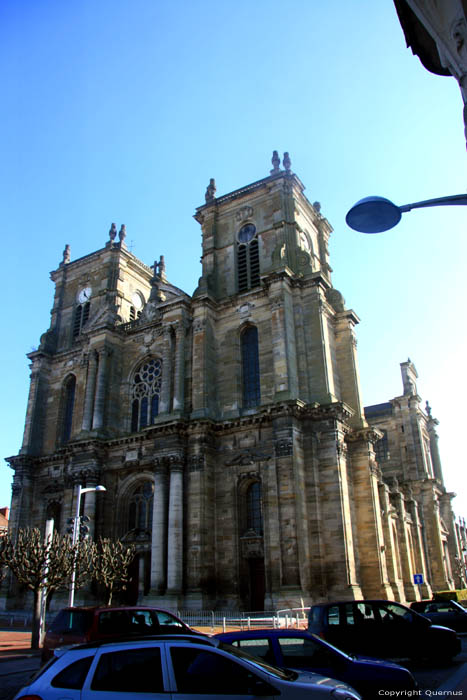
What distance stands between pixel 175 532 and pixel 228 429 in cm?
591

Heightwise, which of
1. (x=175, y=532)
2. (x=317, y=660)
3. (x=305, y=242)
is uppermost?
(x=305, y=242)

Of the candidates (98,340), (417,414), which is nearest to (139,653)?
(98,340)

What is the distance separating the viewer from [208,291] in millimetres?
34844

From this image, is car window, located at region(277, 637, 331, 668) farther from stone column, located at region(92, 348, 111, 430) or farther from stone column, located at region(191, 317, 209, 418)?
stone column, located at region(92, 348, 111, 430)

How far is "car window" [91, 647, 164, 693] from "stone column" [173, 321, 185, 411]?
83.1ft

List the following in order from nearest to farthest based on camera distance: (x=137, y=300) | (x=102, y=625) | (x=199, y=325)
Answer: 1. (x=102, y=625)
2. (x=199, y=325)
3. (x=137, y=300)

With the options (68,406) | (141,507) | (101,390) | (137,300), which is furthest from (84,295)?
(141,507)

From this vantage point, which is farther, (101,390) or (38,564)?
(101,390)

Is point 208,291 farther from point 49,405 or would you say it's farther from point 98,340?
point 49,405

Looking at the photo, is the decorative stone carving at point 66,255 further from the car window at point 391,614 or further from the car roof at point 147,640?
the car roof at point 147,640

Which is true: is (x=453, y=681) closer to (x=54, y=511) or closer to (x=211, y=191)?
(x=54, y=511)

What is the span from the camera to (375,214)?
22.9ft

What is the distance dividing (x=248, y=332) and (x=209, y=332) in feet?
7.60

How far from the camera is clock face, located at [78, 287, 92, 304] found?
4328 centimetres
